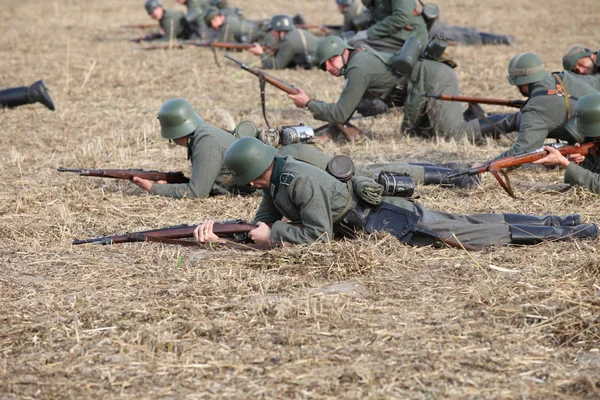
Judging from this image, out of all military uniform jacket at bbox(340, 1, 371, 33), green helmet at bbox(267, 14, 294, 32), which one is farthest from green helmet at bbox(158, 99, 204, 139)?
military uniform jacket at bbox(340, 1, 371, 33)

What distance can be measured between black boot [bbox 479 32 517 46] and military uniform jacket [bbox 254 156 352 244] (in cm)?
1243

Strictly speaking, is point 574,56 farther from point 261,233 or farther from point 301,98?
point 261,233

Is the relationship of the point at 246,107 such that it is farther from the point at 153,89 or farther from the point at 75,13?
the point at 75,13

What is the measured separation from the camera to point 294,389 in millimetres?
4320

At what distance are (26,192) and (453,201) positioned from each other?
416 cm

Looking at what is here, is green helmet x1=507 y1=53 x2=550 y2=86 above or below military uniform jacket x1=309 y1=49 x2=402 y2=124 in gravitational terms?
above

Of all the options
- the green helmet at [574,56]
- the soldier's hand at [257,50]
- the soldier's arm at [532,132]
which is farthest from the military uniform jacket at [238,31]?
the soldier's arm at [532,132]

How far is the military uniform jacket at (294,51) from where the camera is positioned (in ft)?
52.2

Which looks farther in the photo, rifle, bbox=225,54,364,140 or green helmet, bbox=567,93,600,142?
rifle, bbox=225,54,364,140

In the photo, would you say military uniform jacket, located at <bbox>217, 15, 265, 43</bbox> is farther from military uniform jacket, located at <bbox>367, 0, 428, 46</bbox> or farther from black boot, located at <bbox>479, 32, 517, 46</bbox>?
military uniform jacket, located at <bbox>367, 0, 428, 46</bbox>

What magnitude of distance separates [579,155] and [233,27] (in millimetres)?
11726

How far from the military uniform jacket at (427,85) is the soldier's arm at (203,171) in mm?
3284

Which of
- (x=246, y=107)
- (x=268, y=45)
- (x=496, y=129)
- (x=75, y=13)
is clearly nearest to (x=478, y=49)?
(x=268, y=45)

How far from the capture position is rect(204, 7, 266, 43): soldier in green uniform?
18312 millimetres
